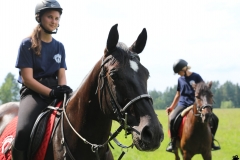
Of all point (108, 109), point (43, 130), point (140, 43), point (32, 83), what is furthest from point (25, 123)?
point (140, 43)

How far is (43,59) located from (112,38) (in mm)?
1321

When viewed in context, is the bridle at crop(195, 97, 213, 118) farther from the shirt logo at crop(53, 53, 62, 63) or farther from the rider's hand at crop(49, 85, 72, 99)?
the rider's hand at crop(49, 85, 72, 99)

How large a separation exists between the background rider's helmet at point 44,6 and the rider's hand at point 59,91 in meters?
0.94

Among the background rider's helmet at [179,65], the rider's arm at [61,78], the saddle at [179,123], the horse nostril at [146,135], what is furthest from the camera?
the background rider's helmet at [179,65]

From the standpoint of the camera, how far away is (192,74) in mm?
12156

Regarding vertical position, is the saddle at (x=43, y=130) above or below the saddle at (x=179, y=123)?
above

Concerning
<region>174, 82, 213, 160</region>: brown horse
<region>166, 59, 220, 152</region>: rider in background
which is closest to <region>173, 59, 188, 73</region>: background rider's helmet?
<region>166, 59, 220, 152</region>: rider in background

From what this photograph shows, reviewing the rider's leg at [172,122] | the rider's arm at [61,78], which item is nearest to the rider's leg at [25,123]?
the rider's arm at [61,78]

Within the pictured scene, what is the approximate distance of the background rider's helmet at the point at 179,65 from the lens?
12484mm

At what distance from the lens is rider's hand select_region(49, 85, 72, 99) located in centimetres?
482

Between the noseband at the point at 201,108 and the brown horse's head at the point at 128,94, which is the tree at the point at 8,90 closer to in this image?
the noseband at the point at 201,108

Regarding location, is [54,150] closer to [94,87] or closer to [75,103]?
[75,103]

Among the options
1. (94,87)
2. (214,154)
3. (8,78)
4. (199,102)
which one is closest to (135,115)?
(94,87)

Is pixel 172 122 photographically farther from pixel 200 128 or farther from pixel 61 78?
pixel 61 78
